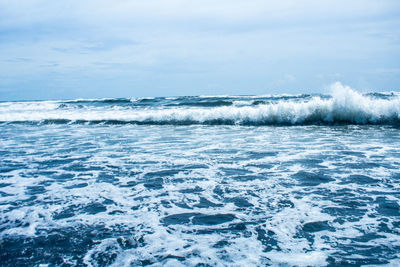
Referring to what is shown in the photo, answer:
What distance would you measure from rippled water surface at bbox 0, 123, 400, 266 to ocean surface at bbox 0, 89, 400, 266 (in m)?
0.02

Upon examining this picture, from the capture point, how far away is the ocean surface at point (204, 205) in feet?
9.03

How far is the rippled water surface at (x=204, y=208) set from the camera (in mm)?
2748

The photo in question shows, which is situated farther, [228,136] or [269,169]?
[228,136]

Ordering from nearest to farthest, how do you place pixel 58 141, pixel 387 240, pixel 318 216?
1. pixel 387 240
2. pixel 318 216
3. pixel 58 141

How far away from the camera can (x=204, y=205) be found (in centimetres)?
386

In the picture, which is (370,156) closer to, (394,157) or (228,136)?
(394,157)

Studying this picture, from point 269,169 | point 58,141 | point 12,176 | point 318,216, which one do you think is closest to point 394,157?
point 269,169

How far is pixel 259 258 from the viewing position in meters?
2.67

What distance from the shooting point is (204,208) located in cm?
376

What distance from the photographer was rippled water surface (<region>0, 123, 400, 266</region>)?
2.75 m

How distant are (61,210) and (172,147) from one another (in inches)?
171

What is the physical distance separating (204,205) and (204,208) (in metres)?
0.10

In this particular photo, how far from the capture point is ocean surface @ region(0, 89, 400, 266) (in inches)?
108

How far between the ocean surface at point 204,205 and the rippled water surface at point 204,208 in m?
0.02
